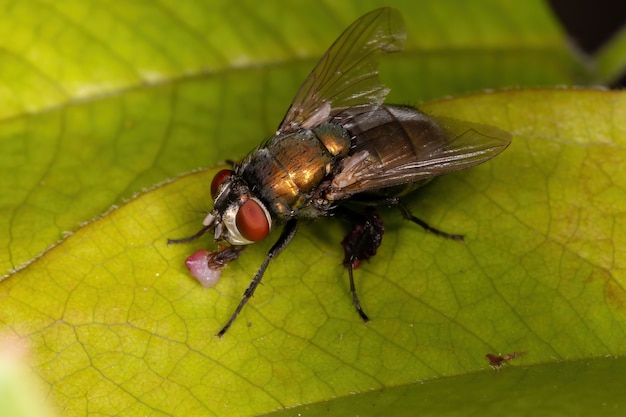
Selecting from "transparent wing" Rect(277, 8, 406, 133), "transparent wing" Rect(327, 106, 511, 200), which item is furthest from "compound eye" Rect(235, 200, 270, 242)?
"transparent wing" Rect(277, 8, 406, 133)

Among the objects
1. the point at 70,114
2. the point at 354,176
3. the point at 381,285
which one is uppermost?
the point at 70,114

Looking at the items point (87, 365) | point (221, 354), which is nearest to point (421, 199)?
point (221, 354)

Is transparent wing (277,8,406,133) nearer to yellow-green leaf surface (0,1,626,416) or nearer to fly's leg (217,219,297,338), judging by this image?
yellow-green leaf surface (0,1,626,416)

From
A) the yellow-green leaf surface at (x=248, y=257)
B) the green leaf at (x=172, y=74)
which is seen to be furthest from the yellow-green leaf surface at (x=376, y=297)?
the green leaf at (x=172, y=74)

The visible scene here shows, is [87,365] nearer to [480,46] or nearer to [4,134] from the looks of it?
[4,134]

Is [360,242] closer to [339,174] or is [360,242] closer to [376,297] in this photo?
[376,297]
